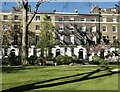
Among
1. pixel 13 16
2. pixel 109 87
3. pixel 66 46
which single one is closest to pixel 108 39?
pixel 66 46

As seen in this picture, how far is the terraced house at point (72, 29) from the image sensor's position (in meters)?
61.5

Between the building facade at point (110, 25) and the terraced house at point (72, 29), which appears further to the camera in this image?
the building facade at point (110, 25)

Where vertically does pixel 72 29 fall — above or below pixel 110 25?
below

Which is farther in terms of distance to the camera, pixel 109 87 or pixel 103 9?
pixel 103 9

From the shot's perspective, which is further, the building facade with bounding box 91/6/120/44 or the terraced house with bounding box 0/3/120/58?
the building facade with bounding box 91/6/120/44

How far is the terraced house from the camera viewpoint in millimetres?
61469

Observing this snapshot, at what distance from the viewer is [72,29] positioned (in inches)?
2512

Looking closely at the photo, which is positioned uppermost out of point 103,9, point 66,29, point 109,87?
point 103,9

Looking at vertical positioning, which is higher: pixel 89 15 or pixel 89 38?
pixel 89 15

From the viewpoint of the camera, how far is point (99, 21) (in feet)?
213

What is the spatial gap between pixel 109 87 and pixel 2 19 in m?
51.0

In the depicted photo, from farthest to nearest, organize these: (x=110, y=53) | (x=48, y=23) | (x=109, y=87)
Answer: (x=110, y=53) < (x=48, y=23) < (x=109, y=87)

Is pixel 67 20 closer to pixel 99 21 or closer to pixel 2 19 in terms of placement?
pixel 99 21

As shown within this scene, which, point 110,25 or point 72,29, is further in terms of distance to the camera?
point 110,25
